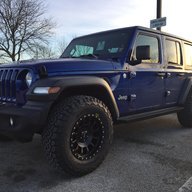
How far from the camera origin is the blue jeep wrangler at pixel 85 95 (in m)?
3.26

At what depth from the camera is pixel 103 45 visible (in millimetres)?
4781

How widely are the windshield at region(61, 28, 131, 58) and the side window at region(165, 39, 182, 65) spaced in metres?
1.07

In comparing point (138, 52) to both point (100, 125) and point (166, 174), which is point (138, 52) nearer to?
point (100, 125)

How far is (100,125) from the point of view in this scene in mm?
3711

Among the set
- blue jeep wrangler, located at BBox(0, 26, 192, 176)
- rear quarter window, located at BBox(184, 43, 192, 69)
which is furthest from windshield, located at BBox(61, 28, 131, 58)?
rear quarter window, located at BBox(184, 43, 192, 69)

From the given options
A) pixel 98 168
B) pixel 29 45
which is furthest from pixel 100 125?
pixel 29 45

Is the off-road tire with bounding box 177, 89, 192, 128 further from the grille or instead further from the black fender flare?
the grille

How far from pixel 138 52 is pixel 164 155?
4.94 ft

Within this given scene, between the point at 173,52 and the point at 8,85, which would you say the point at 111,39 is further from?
the point at 8,85

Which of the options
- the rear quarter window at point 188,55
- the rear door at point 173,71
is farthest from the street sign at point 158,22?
the rear door at point 173,71

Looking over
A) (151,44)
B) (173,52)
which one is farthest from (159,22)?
(151,44)

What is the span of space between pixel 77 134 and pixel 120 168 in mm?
728

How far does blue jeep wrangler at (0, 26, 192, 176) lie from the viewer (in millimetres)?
3256

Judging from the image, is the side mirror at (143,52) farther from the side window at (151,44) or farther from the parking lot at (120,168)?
the parking lot at (120,168)
